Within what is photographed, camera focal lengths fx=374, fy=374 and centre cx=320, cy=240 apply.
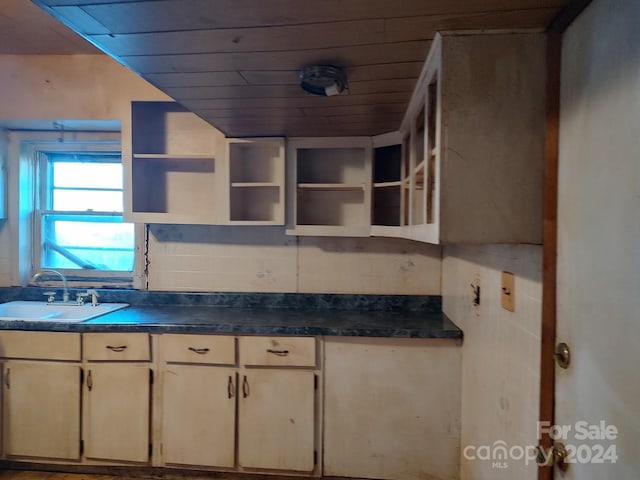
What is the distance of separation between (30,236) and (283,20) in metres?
2.61

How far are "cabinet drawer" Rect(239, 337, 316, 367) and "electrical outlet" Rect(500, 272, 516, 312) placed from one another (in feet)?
3.21

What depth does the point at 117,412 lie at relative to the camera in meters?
2.01

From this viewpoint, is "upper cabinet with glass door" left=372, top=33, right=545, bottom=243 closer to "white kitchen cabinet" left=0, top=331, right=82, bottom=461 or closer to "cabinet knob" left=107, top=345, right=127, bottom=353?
"cabinet knob" left=107, top=345, right=127, bottom=353

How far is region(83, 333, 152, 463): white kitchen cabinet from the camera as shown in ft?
6.54

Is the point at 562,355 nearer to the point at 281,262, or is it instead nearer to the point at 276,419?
the point at 276,419


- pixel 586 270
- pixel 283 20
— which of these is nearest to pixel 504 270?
pixel 586 270

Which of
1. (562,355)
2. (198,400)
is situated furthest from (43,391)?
(562,355)

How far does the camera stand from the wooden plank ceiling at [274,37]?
866 millimetres

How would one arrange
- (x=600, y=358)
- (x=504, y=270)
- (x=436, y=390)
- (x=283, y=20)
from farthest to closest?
(x=436, y=390), (x=504, y=270), (x=283, y=20), (x=600, y=358)

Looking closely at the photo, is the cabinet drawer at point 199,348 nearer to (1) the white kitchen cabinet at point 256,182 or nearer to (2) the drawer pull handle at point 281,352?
(2) the drawer pull handle at point 281,352

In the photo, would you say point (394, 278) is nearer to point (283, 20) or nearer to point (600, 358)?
point (600, 358)

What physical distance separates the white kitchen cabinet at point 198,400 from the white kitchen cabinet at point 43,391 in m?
0.50

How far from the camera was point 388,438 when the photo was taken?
1.92 metres

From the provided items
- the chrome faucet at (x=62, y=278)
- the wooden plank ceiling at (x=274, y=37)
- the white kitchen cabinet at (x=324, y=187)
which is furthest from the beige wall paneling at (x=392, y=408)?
the chrome faucet at (x=62, y=278)
